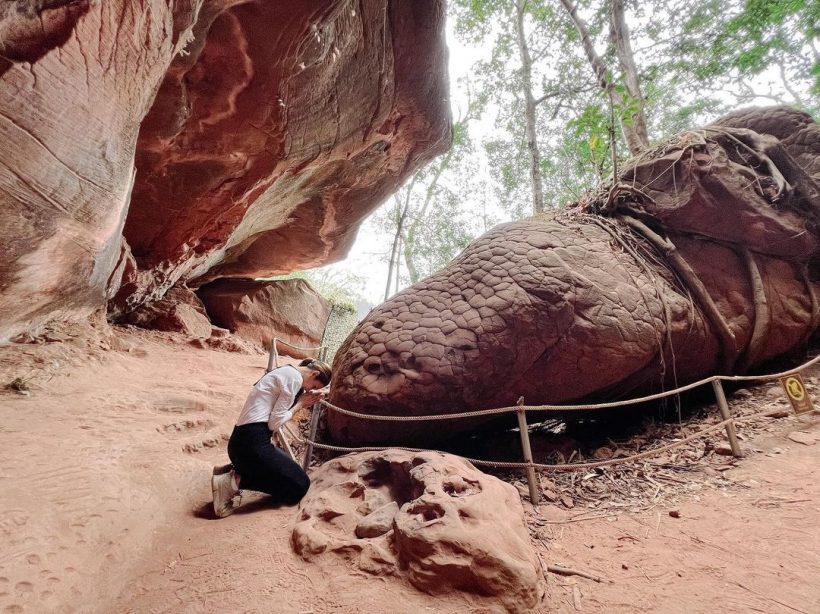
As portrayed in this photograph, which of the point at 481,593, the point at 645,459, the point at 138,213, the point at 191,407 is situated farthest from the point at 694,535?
the point at 138,213

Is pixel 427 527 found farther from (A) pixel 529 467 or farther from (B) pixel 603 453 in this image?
(B) pixel 603 453

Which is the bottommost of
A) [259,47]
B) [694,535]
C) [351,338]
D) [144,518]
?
[694,535]

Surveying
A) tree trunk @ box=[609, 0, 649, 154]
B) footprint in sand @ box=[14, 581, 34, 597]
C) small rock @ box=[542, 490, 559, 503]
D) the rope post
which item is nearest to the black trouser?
footprint in sand @ box=[14, 581, 34, 597]

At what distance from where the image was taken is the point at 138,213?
5.06 meters

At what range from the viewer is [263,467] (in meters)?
2.45

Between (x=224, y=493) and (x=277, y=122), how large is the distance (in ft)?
12.5

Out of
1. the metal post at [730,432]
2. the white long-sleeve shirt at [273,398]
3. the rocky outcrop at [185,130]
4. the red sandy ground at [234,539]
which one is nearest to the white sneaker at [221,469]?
the red sandy ground at [234,539]

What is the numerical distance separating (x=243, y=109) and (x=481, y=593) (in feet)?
15.5

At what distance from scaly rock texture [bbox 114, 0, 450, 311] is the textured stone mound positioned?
12.7ft

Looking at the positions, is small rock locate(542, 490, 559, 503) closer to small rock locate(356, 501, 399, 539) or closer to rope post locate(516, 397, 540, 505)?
rope post locate(516, 397, 540, 505)

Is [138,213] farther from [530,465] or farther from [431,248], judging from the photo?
[431,248]

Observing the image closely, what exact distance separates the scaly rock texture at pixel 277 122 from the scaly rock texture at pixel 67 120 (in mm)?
1008

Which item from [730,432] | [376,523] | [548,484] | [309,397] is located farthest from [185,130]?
[730,432]

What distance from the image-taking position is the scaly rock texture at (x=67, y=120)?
186 centimetres
